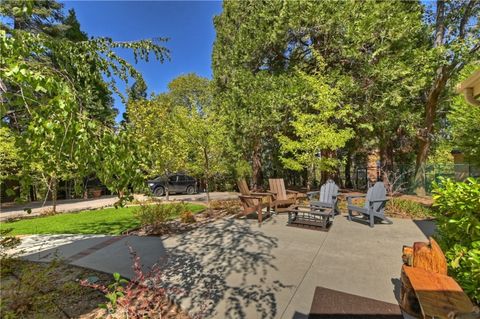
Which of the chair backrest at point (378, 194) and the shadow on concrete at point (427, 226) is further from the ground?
the chair backrest at point (378, 194)

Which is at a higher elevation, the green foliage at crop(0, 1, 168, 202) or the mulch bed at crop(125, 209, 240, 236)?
the green foliage at crop(0, 1, 168, 202)

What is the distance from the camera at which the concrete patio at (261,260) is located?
3.09 meters

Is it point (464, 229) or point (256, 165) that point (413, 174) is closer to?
point (256, 165)

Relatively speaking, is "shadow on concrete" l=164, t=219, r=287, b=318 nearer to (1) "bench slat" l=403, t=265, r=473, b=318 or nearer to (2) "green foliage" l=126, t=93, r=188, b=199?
(1) "bench slat" l=403, t=265, r=473, b=318

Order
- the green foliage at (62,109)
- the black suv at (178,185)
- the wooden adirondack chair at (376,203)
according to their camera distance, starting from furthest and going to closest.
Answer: the black suv at (178,185) < the wooden adirondack chair at (376,203) < the green foliage at (62,109)

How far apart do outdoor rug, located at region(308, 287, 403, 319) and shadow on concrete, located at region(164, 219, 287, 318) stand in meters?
0.48

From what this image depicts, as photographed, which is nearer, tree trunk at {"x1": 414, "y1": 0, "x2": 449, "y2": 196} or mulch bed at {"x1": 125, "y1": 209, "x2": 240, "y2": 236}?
mulch bed at {"x1": 125, "y1": 209, "x2": 240, "y2": 236}

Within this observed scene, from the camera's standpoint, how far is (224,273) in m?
3.83

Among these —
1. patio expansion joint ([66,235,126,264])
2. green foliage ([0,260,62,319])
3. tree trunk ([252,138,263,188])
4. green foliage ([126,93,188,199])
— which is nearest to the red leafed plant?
green foliage ([0,260,62,319])

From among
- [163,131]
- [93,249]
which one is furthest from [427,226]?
[163,131]

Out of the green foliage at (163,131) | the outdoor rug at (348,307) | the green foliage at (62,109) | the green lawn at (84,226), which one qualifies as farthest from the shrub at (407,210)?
the green foliage at (62,109)

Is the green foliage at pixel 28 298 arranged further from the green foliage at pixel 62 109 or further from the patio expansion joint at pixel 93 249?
the green foliage at pixel 62 109

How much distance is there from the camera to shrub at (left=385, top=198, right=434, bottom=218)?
7.28m

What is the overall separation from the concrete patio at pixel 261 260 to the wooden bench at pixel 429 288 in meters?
0.43
